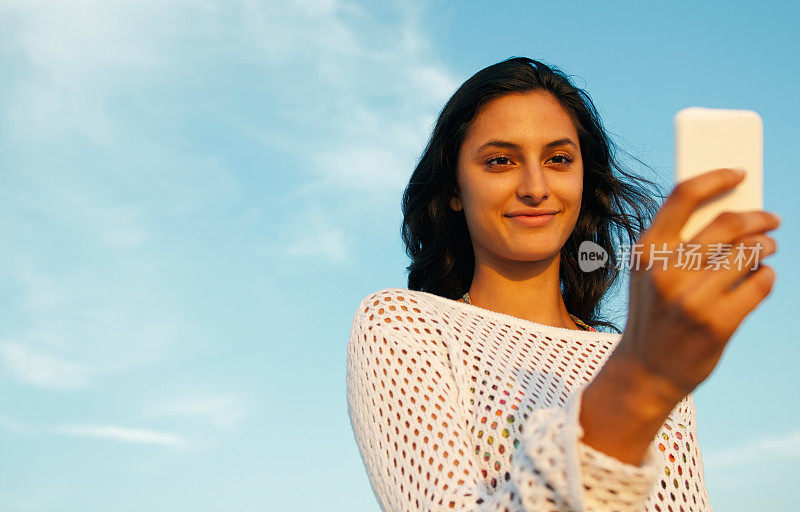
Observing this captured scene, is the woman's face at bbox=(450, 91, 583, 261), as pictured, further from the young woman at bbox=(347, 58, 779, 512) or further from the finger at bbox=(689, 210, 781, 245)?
the finger at bbox=(689, 210, 781, 245)

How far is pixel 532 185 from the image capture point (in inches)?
131

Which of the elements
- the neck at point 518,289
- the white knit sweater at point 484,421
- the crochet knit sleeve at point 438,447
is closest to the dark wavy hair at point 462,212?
the neck at point 518,289

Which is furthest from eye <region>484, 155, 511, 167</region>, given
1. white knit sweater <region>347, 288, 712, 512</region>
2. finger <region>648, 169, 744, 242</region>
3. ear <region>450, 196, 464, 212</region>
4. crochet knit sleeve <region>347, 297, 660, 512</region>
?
finger <region>648, 169, 744, 242</region>

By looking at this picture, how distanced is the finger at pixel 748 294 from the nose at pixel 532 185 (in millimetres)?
1892

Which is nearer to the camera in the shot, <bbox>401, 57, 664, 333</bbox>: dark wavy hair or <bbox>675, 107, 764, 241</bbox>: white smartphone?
<bbox>675, 107, 764, 241</bbox>: white smartphone

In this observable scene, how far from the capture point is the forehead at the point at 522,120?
3.50m

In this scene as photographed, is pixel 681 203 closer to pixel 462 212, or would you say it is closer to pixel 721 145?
pixel 721 145

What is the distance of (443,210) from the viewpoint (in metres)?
3.99

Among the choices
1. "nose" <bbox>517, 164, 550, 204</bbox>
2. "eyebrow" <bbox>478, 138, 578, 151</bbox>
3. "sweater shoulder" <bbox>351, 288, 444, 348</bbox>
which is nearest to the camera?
"sweater shoulder" <bbox>351, 288, 444, 348</bbox>

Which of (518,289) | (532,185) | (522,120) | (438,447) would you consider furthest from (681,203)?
(518,289)

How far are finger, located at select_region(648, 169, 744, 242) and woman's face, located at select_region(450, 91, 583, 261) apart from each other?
186cm

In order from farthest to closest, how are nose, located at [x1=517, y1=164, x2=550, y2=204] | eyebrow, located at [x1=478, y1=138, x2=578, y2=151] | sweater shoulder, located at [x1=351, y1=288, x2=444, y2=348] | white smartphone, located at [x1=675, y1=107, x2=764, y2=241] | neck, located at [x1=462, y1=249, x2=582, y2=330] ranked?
1. neck, located at [x1=462, y1=249, x2=582, y2=330]
2. eyebrow, located at [x1=478, y1=138, x2=578, y2=151]
3. nose, located at [x1=517, y1=164, x2=550, y2=204]
4. sweater shoulder, located at [x1=351, y1=288, x2=444, y2=348]
5. white smartphone, located at [x1=675, y1=107, x2=764, y2=241]

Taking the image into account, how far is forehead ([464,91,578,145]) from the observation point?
11.5ft

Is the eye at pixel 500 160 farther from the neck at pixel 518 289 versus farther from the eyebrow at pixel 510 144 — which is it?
the neck at pixel 518 289
